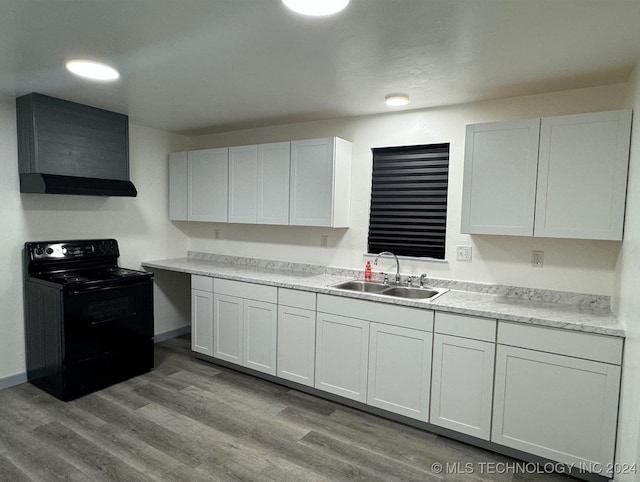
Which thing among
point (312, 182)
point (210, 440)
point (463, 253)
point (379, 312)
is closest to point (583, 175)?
point (463, 253)

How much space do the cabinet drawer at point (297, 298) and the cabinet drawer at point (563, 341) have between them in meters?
1.33

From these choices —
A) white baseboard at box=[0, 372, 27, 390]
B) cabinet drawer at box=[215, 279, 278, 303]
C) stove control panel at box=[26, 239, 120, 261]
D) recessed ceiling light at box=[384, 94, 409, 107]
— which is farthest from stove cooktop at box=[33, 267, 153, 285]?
recessed ceiling light at box=[384, 94, 409, 107]

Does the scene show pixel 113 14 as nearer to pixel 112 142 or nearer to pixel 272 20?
pixel 272 20

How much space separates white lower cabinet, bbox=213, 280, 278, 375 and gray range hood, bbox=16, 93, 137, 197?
1340 mm

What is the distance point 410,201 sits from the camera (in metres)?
3.30

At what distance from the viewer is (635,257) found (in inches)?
74.6

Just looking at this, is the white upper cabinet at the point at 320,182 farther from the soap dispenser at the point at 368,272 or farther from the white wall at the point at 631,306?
the white wall at the point at 631,306

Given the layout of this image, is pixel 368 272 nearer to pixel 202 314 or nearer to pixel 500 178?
pixel 500 178

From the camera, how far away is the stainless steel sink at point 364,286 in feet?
10.5

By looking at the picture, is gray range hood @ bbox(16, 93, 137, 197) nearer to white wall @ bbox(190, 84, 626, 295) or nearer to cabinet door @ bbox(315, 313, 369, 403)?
white wall @ bbox(190, 84, 626, 295)

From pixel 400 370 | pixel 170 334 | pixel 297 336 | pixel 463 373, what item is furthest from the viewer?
pixel 170 334

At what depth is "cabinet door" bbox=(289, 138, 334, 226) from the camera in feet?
10.8

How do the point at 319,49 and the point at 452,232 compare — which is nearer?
the point at 319,49

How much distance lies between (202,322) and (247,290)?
0.68 meters
